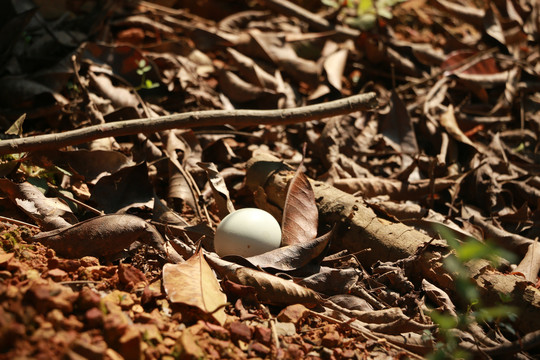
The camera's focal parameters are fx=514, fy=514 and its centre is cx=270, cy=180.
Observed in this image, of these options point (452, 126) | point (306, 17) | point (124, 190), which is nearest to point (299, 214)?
point (124, 190)

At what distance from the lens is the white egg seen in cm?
235

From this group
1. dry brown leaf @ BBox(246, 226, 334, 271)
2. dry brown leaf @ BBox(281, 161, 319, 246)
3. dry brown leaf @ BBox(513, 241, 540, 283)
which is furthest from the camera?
dry brown leaf @ BBox(513, 241, 540, 283)

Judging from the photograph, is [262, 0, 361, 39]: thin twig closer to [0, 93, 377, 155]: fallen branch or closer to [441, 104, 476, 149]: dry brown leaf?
[441, 104, 476, 149]: dry brown leaf

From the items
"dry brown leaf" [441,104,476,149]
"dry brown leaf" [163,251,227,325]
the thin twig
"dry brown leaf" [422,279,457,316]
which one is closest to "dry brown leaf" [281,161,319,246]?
"dry brown leaf" [163,251,227,325]

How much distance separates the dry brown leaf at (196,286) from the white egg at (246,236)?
5.9 inches

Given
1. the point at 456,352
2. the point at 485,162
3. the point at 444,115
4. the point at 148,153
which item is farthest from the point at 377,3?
the point at 456,352

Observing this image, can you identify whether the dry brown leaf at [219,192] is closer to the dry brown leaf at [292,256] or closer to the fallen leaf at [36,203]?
the dry brown leaf at [292,256]

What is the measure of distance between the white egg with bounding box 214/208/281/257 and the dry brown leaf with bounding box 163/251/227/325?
15 centimetres

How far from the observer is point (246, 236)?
234cm

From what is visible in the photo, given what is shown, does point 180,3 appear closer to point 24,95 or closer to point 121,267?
point 24,95

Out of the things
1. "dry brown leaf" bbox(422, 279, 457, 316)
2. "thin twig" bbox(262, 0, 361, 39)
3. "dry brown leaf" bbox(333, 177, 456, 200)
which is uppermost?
"thin twig" bbox(262, 0, 361, 39)

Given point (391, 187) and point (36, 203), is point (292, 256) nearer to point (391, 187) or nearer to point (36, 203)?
point (391, 187)

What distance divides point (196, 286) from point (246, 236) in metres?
0.37

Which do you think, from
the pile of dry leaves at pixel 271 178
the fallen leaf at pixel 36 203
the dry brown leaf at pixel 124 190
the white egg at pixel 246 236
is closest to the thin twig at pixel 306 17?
the pile of dry leaves at pixel 271 178
